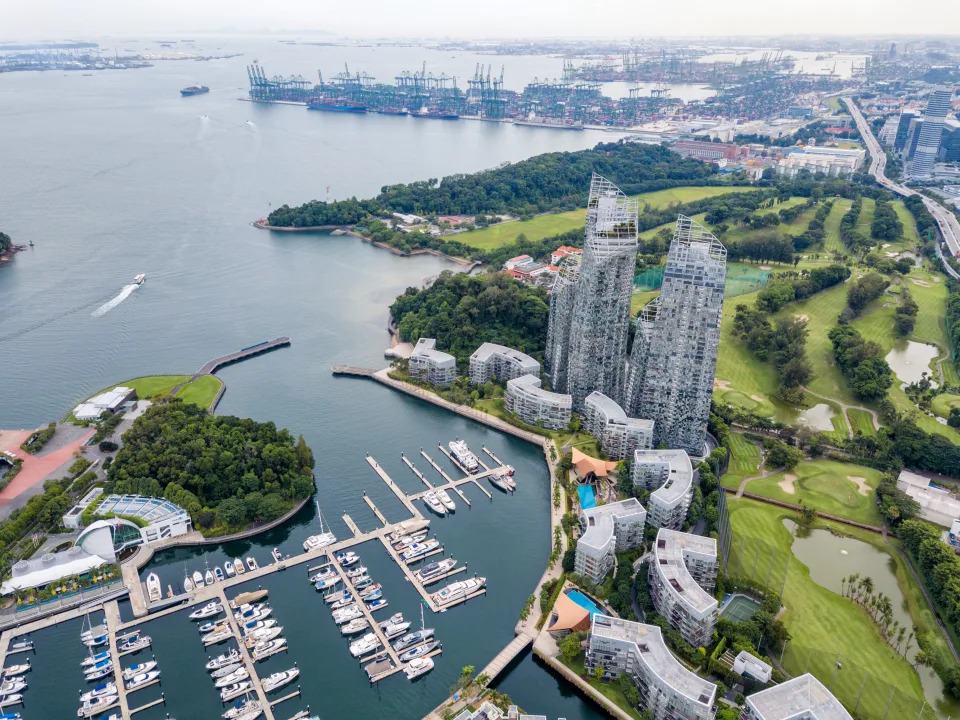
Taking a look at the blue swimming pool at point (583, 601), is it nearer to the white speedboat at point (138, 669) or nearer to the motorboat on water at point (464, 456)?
the motorboat on water at point (464, 456)

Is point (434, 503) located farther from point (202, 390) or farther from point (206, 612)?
point (202, 390)

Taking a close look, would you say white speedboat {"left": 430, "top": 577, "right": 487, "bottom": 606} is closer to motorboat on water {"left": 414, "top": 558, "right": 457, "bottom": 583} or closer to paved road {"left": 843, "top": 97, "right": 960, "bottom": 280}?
motorboat on water {"left": 414, "top": 558, "right": 457, "bottom": 583}

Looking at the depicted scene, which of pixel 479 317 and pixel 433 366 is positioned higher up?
pixel 479 317

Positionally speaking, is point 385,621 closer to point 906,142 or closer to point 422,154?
point 422,154

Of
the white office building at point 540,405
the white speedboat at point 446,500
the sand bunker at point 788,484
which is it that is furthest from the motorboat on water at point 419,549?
the sand bunker at point 788,484

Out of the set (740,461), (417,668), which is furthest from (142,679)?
(740,461)
